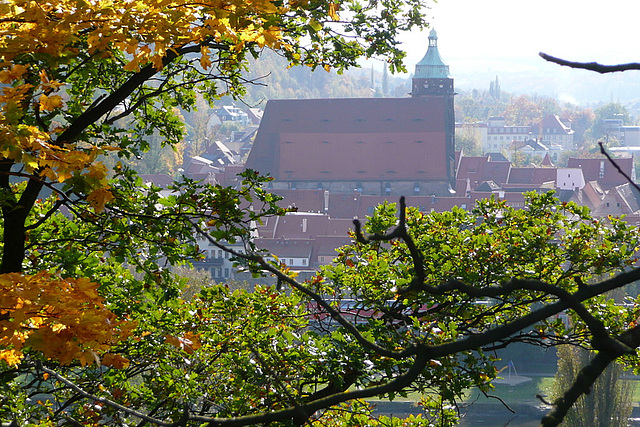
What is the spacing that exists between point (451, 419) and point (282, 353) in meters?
1.19

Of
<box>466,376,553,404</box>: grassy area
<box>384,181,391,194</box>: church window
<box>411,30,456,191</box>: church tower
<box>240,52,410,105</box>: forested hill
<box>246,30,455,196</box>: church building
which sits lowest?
<box>466,376,553,404</box>: grassy area

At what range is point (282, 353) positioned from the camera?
5.36m

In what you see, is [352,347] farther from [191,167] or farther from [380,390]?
[191,167]

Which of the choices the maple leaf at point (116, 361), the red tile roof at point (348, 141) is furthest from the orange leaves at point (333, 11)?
the red tile roof at point (348, 141)

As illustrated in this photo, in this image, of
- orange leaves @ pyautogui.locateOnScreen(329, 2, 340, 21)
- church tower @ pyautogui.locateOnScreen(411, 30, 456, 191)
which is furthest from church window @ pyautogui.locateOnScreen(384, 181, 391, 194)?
orange leaves @ pyautogui.locateOnScreen(329, 2, 340, 21)

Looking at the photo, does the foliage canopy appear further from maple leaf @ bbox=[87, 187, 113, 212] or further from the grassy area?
the grassy area

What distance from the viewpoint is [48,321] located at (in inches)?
125

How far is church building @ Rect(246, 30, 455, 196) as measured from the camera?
67312mm

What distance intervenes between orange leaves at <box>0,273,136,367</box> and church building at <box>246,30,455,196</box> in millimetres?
64058

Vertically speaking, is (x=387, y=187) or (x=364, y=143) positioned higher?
(x=364, y=143)

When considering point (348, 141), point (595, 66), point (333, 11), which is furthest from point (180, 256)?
point (348, 141)

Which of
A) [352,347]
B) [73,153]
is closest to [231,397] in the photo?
[352,347]

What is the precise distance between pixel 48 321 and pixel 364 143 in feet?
217

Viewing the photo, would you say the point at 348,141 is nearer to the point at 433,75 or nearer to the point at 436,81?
the point at 436,81
